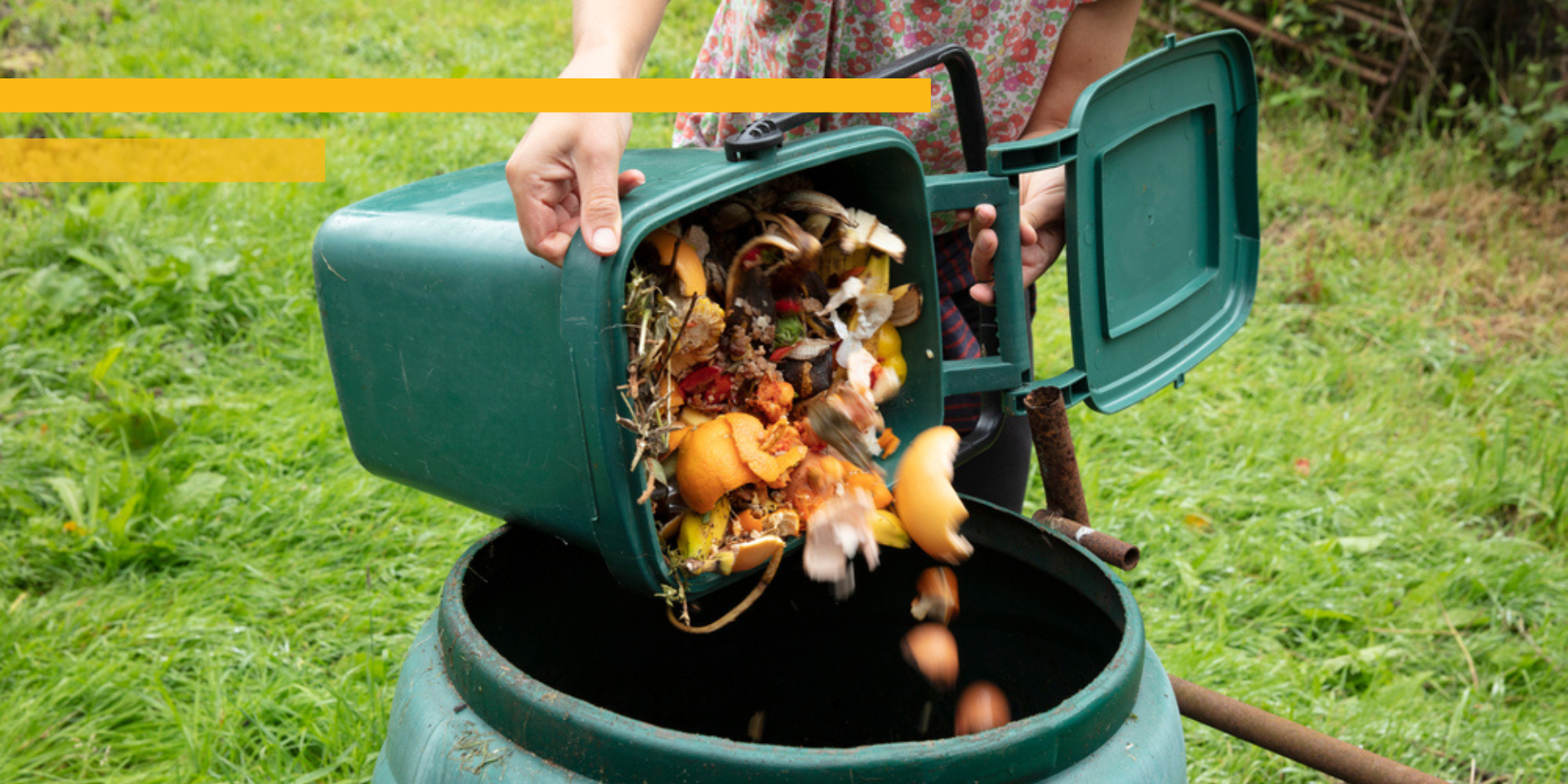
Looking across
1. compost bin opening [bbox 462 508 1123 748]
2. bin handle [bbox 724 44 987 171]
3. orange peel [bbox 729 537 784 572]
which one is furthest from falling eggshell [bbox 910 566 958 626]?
bin handle [bbox 724 44 987 171]

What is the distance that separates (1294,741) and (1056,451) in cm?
44

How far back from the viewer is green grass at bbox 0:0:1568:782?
1.92 m

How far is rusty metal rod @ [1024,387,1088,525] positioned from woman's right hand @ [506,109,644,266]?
63cm

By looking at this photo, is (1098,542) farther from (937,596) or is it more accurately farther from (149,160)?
(149,160)

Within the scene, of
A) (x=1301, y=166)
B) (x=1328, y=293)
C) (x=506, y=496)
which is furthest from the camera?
(x=1301, y=166)

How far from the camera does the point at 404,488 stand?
2.49 m

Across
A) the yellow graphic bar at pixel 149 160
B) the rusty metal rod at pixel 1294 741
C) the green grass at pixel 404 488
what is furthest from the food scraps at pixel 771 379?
the yellow graphic bar at pixel 149 160

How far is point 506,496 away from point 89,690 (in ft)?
3.89

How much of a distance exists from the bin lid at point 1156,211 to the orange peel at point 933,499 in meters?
0.21

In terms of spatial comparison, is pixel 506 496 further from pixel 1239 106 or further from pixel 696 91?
pixel 1239 106

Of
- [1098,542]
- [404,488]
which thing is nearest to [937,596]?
[1098,542]

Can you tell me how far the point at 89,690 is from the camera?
1.84 meters

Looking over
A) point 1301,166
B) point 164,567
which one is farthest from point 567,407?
point 1301,166

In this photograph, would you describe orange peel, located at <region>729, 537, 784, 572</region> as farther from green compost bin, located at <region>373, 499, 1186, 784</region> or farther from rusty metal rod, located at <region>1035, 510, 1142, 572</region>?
rusty metal rod, located at <region>1035, 510, 1142, 572</region>
